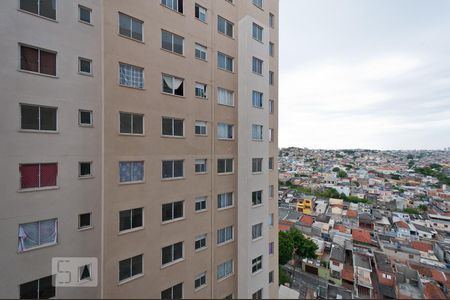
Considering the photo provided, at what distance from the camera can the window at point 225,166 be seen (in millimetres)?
12320

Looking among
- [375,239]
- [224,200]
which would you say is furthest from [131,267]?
[375,239]

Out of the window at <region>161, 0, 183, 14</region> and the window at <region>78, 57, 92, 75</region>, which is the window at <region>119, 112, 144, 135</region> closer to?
the window at <region>78, 57, 92, 75</region>

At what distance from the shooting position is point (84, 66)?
8.98 meters

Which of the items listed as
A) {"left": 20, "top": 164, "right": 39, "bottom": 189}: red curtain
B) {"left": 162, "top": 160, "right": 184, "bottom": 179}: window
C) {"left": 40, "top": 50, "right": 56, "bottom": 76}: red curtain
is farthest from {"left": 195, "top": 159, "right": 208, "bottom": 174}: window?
{"left": 40, "top": 50, "right": 56, "bottom": 76}: red curtain

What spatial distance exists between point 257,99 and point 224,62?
3087 mm

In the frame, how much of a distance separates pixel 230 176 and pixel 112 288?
25.8 ft

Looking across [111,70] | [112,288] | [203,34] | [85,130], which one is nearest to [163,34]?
[203,34]

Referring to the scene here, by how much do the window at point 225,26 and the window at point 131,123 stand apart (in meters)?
7.43

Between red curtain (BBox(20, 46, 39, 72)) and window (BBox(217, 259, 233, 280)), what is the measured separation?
13115 millimetres

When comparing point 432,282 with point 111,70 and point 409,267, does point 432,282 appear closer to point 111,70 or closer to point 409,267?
point 409,267

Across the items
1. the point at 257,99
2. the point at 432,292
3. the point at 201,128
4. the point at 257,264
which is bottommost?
the point at 432,292

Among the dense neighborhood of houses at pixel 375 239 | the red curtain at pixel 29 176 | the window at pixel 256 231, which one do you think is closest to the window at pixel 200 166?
the window at pixel 256 231

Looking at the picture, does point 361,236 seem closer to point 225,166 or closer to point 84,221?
point 225,166

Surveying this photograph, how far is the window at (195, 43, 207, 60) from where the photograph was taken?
11324 millimetres
